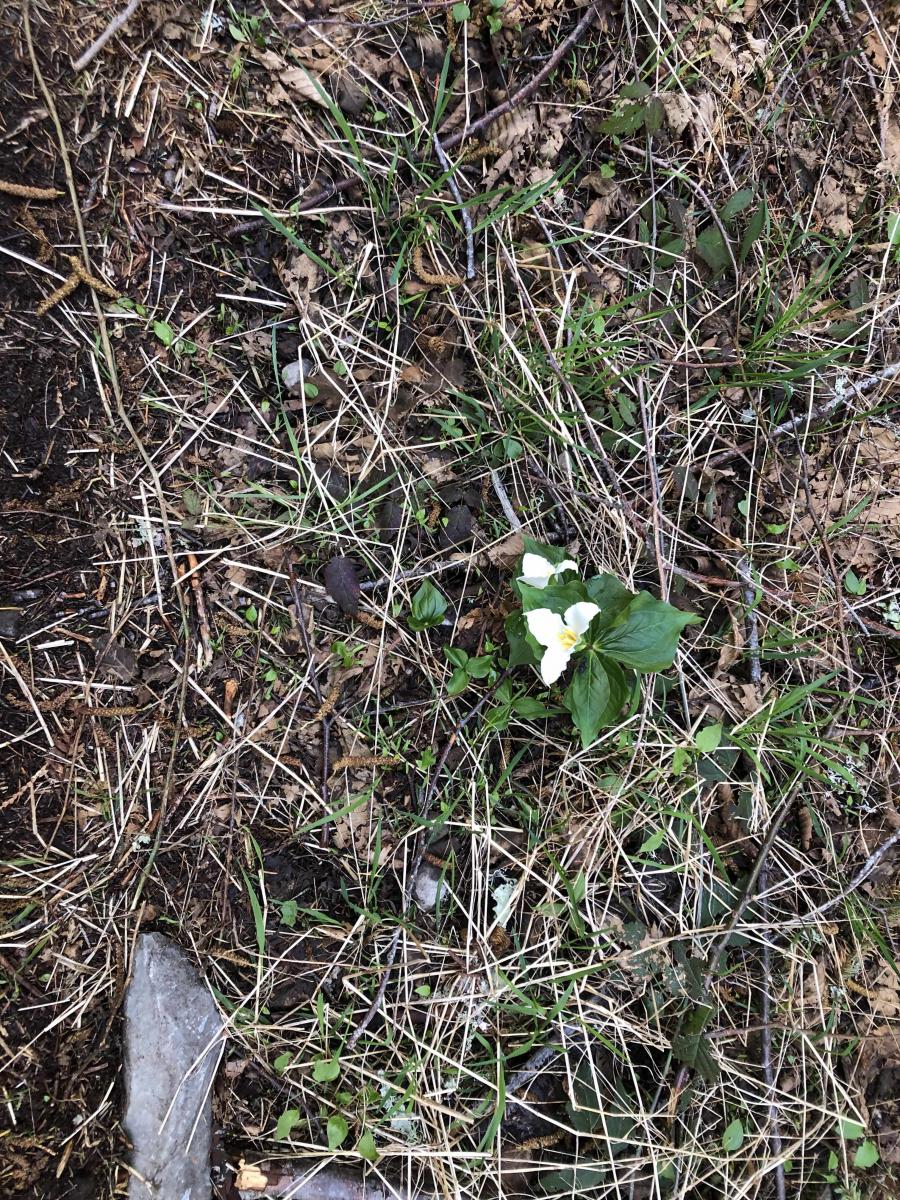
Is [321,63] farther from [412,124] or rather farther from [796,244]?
[796,244]

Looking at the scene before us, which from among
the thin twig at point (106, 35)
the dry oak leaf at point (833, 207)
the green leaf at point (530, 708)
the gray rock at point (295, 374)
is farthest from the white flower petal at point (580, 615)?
the thin twig at point (106, 35)

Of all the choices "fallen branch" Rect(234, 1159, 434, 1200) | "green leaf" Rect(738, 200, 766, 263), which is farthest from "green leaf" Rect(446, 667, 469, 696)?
"green leaf" Rect(738, 200, 766, 263)

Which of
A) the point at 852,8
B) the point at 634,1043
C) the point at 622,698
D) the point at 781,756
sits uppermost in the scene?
the point at 852,8

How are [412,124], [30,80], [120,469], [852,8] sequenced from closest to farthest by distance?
[30,80] < [120,469] < [412,124] < [852,8]

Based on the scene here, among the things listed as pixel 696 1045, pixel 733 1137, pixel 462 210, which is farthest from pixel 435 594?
Answer: pixel 733 1137

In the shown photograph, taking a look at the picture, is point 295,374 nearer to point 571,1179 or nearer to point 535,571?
point 535,571

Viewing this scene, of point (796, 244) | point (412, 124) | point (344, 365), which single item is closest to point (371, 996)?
point (344, 365)
